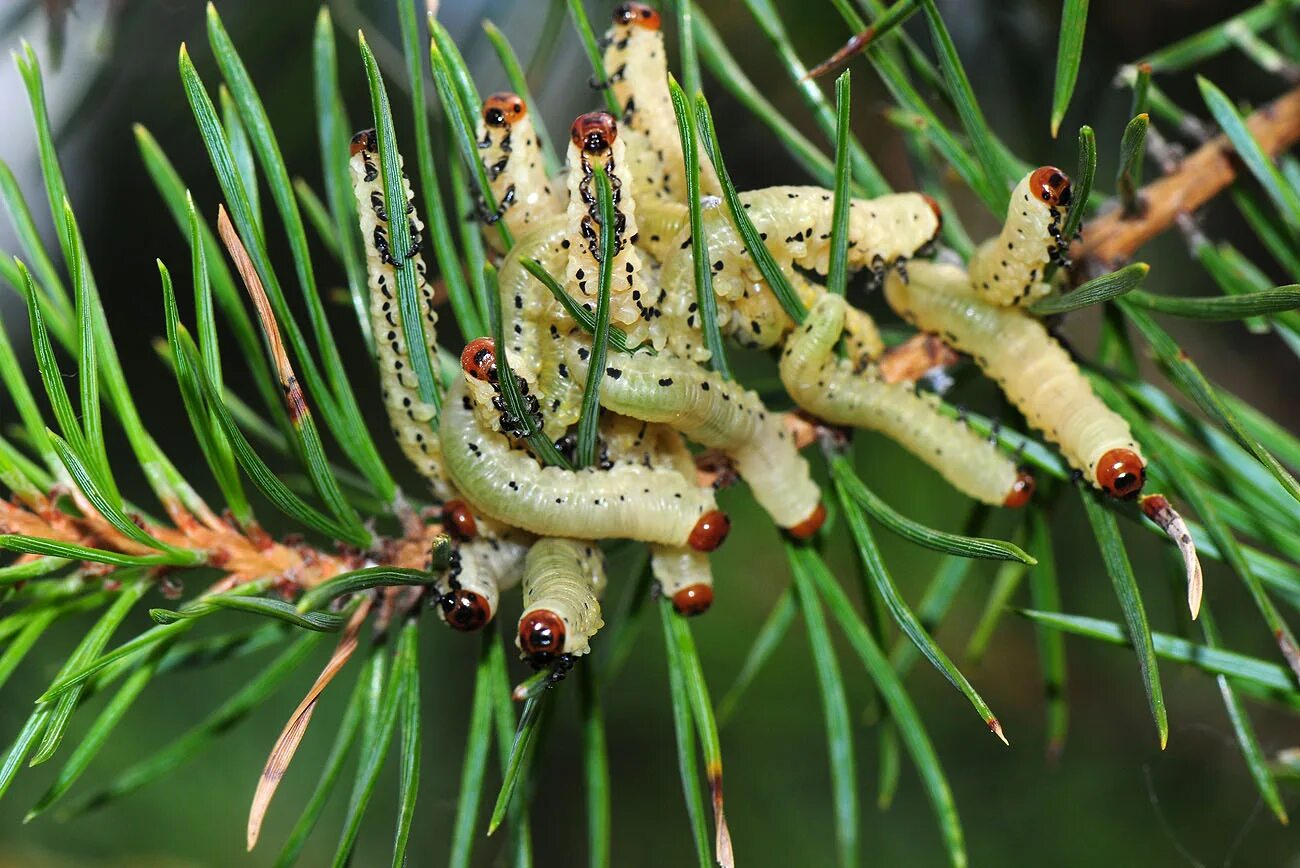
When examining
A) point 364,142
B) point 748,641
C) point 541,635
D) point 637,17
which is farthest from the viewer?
point 748,641

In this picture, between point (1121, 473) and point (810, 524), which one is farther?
point (810, 524)

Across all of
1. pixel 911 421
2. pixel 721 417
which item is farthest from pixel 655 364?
pixel 911 421

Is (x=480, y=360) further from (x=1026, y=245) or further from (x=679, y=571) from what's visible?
(x=1026, y=245)

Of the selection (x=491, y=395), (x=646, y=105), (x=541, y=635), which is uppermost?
(x=646, y=105)

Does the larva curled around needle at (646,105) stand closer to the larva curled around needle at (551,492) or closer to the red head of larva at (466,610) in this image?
the larva curled around needle at (551,492)

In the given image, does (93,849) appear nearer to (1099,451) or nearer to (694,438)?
(694,438)

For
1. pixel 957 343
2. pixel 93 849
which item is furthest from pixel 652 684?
pixel 957 343
